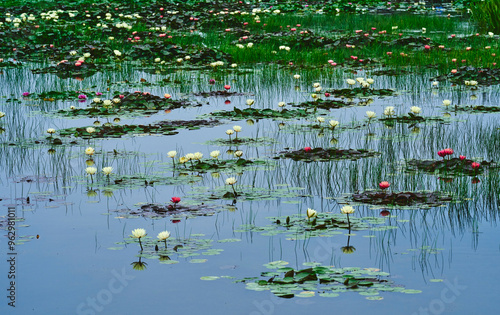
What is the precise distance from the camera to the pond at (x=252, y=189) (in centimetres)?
489

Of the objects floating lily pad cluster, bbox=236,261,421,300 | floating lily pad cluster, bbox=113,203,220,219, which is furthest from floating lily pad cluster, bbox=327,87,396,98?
floating lily pad cluster, bbox=236,261,421,300

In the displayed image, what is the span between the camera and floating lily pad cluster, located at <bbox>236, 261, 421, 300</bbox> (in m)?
4.73

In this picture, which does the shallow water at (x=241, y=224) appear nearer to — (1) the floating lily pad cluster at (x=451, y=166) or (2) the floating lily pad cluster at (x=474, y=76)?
(1) the floating lily pad cluster at (x=451, y=166)

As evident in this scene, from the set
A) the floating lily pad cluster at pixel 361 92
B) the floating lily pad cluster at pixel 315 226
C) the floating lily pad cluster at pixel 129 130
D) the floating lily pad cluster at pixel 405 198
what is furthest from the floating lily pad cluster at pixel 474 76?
the floating lily pad cluster at pixel 315 226

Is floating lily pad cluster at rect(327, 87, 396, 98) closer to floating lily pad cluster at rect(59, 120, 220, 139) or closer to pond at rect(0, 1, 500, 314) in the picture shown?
pond at rect(0, 1, 500, 314)

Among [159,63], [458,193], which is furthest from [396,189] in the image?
[159,63]

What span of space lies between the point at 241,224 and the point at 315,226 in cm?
60

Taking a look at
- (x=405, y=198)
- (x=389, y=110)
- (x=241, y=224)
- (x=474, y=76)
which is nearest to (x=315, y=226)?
(x=241, y=224)

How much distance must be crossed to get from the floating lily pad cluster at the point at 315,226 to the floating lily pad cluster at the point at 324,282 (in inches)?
30.0

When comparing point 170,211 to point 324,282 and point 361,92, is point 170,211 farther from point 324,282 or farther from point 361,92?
point 361,92

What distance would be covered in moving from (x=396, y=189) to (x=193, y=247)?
2.23 m

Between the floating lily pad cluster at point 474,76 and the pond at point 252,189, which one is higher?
the floating lily pad cluster at point 474,76

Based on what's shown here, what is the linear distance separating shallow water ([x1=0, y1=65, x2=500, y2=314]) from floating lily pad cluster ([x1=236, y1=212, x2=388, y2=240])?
7cm

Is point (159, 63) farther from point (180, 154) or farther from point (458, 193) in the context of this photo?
point (458, 193)
